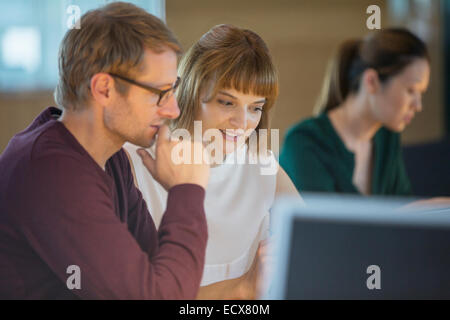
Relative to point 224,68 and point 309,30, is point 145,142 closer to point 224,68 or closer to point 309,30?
point 224,68

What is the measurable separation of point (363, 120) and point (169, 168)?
1317 mm

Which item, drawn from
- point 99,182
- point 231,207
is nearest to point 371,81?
point 231,207

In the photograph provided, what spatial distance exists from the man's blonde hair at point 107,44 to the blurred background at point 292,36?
8.01 ft

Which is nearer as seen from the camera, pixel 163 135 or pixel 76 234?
pixel 76 234

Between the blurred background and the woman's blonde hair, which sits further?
Result: the blurred background

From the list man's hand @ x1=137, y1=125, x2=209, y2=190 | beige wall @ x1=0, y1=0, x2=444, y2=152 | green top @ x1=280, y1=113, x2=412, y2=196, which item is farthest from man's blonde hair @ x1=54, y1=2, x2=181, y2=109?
beige wall @ x1=0, y1=0, x2=444, y2=152

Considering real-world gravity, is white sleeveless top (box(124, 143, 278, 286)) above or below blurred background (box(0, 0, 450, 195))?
below

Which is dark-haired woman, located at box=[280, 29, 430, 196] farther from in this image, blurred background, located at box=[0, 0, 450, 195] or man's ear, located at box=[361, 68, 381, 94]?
blurred background, located at box=[0, 0, 450, 195]

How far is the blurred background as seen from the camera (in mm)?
3422

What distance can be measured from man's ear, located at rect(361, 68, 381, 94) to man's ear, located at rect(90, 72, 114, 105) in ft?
4.33

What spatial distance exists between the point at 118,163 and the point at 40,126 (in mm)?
145

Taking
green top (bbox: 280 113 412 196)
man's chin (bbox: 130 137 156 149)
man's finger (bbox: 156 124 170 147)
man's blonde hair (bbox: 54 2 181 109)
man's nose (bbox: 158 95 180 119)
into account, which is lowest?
green top (bbox: 280 113 412 196)

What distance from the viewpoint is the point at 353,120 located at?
2027mm
